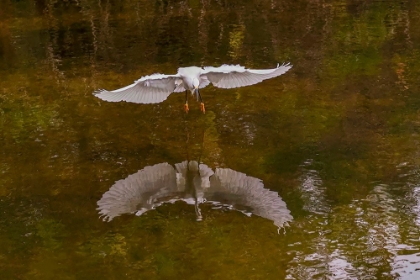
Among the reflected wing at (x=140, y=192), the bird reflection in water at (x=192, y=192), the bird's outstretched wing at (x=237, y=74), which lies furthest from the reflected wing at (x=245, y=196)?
the bird's outstretched wing at (x=237, y=74)

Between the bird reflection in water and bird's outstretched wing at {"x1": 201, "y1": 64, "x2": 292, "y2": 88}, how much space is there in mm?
598

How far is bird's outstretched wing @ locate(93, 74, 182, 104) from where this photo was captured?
373 cm

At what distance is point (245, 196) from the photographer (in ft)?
11.0

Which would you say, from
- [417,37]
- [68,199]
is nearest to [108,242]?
[68,199]

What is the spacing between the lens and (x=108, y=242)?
3041 millimetres

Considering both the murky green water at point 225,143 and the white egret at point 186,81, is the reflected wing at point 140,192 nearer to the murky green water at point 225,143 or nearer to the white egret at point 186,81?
the murky green water at point 225,143

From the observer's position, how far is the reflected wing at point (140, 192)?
3.33 m

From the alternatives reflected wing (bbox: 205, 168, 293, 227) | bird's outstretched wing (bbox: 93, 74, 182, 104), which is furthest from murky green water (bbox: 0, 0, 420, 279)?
bird's outstretched wing (bbox: 93, 74, 182, 104)

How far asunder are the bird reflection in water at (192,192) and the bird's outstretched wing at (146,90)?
0.47 metres

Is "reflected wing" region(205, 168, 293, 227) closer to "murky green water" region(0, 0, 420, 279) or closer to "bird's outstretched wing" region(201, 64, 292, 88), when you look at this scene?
"murky green water" region(0, 0, 420, 279)

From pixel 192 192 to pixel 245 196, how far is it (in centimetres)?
33

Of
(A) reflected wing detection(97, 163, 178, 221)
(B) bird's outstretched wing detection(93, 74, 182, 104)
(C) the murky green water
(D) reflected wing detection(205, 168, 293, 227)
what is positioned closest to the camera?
(C) the murky green water

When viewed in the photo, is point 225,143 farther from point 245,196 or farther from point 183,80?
point 245,196

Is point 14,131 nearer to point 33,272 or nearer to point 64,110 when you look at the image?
point 64,110
